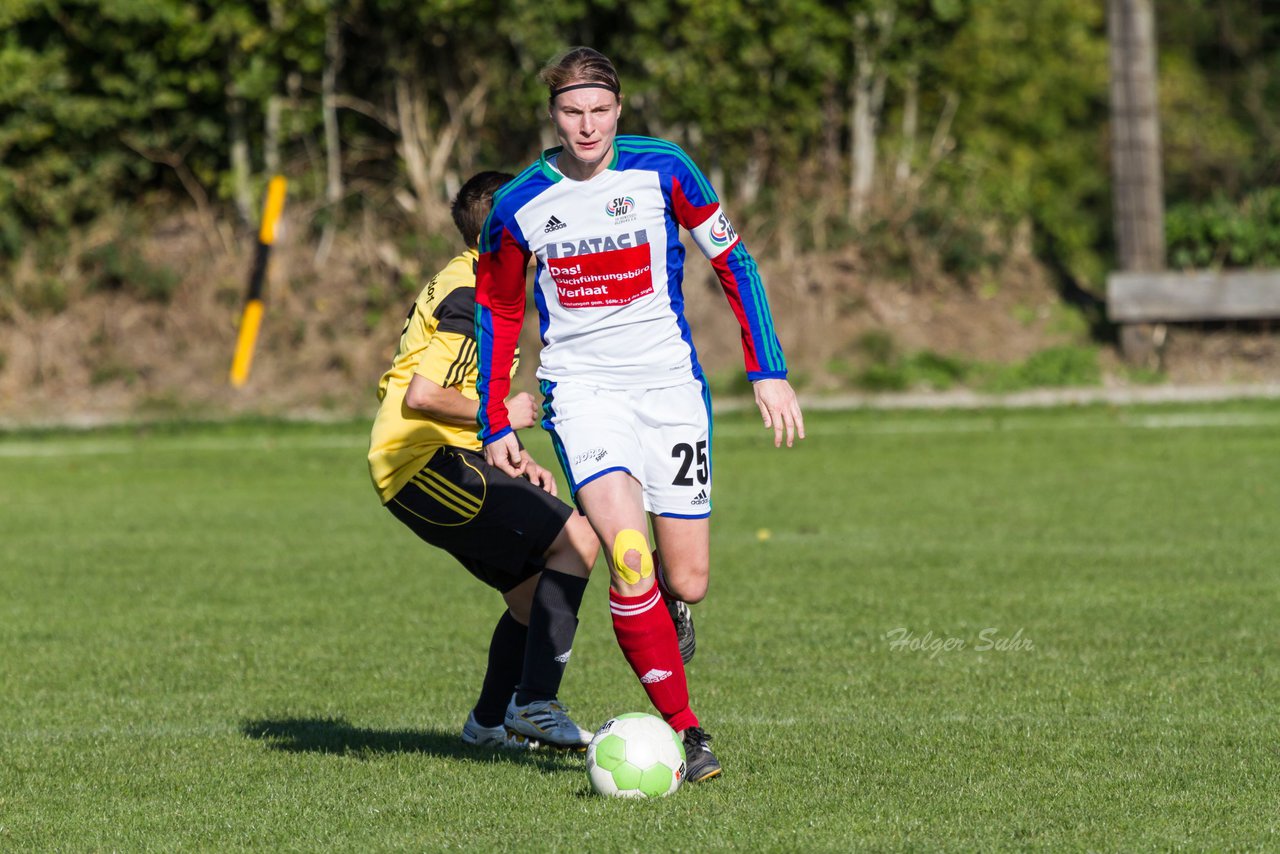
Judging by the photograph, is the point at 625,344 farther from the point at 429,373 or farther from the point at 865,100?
the point at 865,100

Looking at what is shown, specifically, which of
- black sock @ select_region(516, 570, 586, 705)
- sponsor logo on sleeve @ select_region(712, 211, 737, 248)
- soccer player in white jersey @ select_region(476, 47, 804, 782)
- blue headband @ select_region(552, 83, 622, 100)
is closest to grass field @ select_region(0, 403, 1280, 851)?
black sock @ select_region(516, 570, 586, 705)

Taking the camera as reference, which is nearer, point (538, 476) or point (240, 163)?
point (538, 476)

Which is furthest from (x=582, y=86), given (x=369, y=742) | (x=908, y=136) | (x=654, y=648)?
(x=908, y=136)

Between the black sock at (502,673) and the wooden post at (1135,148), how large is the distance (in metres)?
17.2

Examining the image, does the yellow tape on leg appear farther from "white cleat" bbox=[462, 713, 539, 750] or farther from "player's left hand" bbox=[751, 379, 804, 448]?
"white cleat" bbox=[462, 713, 539, 750]

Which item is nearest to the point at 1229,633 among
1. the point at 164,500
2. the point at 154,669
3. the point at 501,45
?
the point at 154,669

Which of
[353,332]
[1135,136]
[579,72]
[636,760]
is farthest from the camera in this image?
[353,332]

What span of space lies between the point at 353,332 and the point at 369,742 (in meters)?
17.2

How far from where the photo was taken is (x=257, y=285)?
75.8 ft

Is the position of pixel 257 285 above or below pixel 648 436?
below

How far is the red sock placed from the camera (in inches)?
211

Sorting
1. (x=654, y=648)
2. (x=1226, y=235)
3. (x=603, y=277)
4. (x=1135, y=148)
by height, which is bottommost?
(x=654, y=648)

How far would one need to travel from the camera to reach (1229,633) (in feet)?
25.8

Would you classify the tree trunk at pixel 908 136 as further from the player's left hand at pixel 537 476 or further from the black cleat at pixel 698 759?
the black cleat at pixel 698 759
